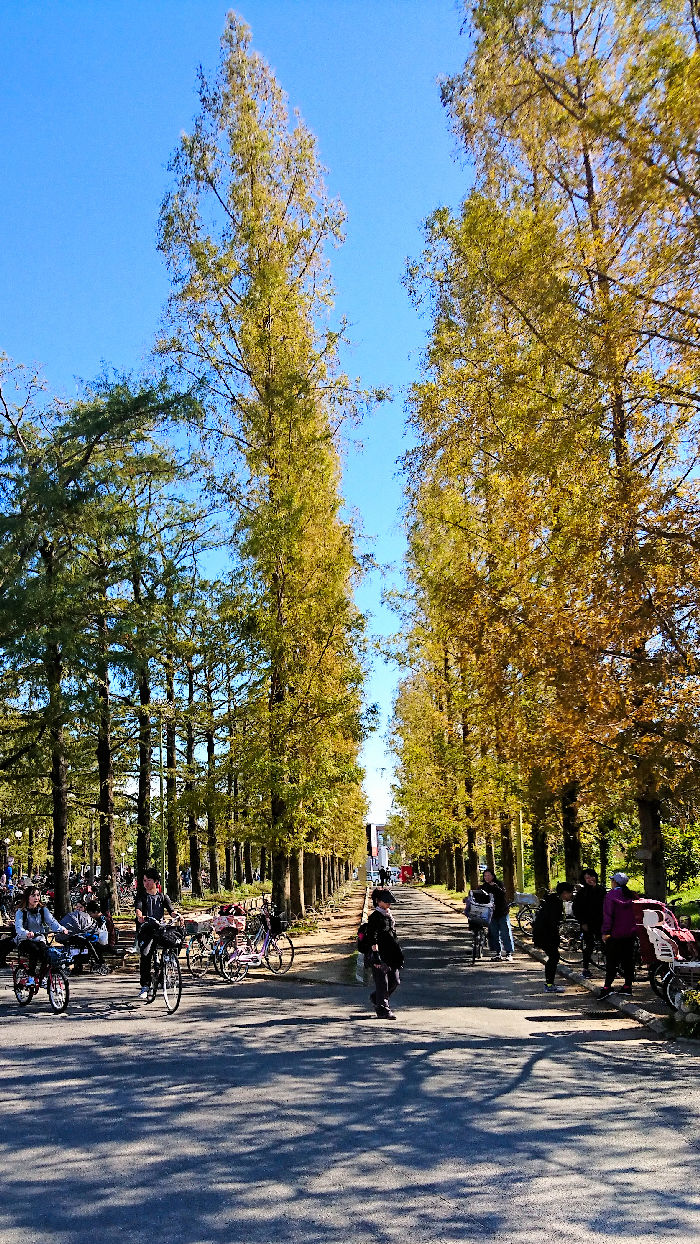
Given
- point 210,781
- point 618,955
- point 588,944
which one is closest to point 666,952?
point 618,955

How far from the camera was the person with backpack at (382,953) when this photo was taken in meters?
13.2

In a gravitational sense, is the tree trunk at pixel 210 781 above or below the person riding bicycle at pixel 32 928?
above

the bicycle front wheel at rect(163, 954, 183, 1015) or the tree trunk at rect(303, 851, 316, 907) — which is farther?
the tree trunk at rect(303, 851, 316, 907)

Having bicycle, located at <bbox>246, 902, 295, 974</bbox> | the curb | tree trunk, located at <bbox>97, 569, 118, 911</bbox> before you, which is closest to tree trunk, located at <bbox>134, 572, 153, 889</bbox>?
tree trunk, located at <bbox>97, 569, 118, 911</bbox>

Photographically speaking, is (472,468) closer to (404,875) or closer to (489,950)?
(489,950)

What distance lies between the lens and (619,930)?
567 inches

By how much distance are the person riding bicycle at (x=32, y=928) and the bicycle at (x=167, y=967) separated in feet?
5.24

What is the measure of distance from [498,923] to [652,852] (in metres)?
4.85

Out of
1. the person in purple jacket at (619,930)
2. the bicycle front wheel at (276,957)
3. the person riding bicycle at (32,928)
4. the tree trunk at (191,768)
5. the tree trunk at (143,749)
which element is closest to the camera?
the person in purple jacket at (619,930)

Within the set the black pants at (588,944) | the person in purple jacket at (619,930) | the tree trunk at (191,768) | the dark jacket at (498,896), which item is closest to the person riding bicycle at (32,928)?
the tree trunk at (191,768)

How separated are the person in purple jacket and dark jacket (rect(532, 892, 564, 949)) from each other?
1.05 metres

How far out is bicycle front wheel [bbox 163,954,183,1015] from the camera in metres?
14.0

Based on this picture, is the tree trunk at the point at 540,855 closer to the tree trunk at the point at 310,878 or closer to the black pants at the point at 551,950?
the black pants at the point at 551,950

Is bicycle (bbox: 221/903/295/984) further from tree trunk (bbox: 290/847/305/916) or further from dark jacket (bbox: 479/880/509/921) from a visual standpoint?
tree trunk (bbox: 290/847/305/916)
